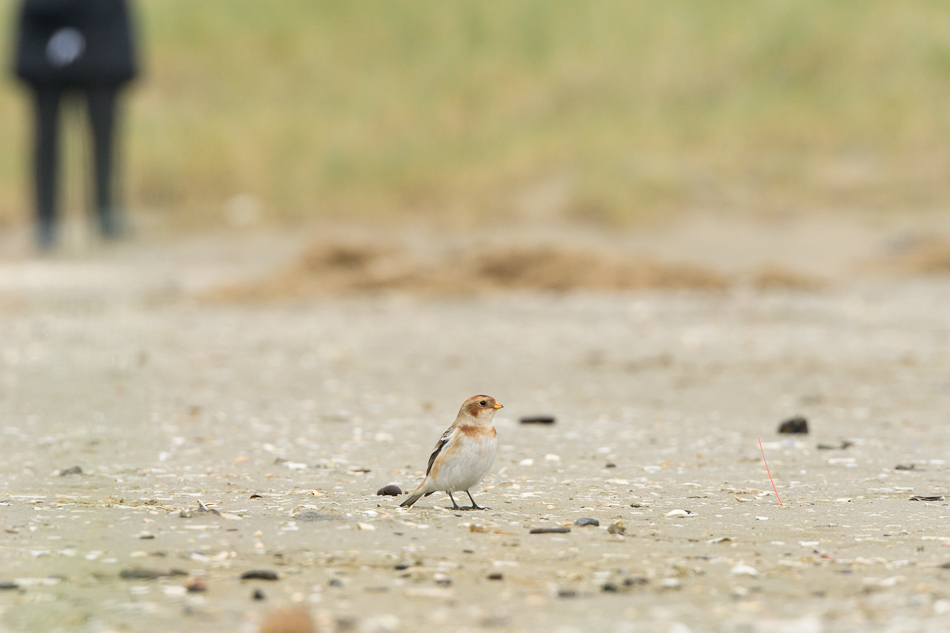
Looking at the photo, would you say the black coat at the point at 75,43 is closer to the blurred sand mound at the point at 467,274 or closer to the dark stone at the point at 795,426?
the blurred sand mound at the point at 467,274

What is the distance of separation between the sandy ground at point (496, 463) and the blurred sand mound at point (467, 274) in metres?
0.46

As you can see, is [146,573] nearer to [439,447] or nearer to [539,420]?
[439,447]

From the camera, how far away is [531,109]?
54.3 ft

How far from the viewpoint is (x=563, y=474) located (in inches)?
176

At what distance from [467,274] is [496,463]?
6.41 m

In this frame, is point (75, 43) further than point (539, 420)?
Yes

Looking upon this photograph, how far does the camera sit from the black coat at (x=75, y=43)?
40.2 ft

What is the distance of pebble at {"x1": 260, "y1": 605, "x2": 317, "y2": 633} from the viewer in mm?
2508

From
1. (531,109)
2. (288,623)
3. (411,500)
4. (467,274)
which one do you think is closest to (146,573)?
(288,623)

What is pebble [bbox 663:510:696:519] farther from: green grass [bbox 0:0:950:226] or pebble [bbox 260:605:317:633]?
green grass [bbox 0:0:950:226]

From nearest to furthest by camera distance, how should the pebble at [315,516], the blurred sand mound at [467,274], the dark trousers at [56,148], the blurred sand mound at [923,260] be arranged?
the pebble at [315,516], the blurred sand mound at [467,274], the blurred sand mound at [923,260], the dark trousers at [56,148]

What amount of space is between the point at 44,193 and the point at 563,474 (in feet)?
31.6

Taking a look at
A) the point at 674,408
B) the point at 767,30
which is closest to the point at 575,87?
the point at 767,30

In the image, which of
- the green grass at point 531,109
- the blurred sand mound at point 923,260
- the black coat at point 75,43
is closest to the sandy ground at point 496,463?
the blurred sand mound at point 923,260
